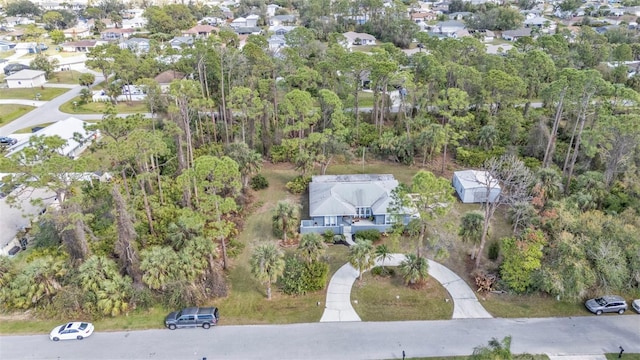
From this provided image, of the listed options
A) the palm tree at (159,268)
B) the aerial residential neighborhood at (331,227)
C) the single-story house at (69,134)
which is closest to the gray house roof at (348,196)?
the aerial residential neighborhood at (331,227)

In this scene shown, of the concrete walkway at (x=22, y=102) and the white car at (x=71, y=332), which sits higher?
the concrete walkway at (x=22, y=102)

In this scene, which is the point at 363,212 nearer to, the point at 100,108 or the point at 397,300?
the point at 397,300

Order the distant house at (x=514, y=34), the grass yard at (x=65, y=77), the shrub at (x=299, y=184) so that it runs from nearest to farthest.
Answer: the shrub at (x=299, y=184) → the grass yard at (x=65, y=77) → the distant house at (x=514, y=34)

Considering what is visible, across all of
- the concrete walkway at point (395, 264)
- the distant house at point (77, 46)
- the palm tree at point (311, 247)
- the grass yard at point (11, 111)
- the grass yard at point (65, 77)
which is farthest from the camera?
the distant house at point (77, 46)

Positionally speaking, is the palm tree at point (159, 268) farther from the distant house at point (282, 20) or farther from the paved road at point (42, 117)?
the distant house at point (282, 20)

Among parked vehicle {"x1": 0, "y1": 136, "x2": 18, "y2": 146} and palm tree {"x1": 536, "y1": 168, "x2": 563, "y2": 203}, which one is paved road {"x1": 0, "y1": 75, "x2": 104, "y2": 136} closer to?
parked vehicle {"x1": 0, "y1": 136, "x2": 18, "y2": 146}

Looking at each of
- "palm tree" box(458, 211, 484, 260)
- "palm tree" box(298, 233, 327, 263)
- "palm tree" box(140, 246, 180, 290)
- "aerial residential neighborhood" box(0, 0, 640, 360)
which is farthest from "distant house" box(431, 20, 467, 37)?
"palm tree" box(140, 246, 180, 290)

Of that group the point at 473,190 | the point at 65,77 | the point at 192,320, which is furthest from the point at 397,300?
the point at 65,77
